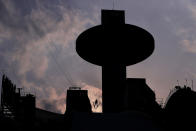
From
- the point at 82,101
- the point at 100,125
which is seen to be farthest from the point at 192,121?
the point at 82,101

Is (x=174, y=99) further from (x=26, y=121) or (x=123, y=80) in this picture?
(x=123, y=80)

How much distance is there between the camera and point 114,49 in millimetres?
51281

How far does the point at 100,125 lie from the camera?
20.1m

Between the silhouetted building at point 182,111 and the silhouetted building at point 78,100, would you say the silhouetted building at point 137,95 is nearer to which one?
the silhouetted building at point 78,100

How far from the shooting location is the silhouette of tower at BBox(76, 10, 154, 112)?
45062 mm

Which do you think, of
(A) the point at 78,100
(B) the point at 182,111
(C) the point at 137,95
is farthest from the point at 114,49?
(B) the point at 182,111

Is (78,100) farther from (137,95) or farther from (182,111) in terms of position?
(182,111)

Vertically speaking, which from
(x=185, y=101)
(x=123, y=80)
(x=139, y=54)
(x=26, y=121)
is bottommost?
(x=26, y=121)

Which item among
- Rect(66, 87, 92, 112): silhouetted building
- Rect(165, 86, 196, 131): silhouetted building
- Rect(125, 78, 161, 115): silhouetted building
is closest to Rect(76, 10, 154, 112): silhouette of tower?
Rect(125, 78, 161, 115): silhouetted building

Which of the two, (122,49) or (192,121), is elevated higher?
(122,49)

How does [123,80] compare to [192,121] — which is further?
[123,80]

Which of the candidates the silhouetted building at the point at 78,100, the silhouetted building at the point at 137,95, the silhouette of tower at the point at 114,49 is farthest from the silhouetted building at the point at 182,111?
the silhouetted building at the point at 78,100

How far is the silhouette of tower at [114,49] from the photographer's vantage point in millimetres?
45062

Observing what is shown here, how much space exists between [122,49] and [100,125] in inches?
1247
